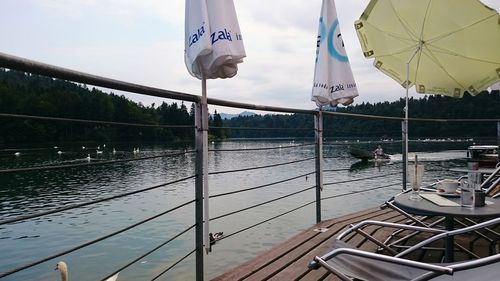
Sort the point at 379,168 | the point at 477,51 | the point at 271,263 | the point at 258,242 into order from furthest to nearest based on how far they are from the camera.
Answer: the point at 379,168 → the point at 258,242 → the point at 477,51 → the point at 271,263

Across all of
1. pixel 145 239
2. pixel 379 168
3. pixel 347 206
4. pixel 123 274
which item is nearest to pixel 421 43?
pixel 123 274

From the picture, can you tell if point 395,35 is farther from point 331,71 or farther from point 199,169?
point 199,169

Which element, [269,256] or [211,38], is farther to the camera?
[269,256]

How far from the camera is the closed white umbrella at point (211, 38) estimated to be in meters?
2.16

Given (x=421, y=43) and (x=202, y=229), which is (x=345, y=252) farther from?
(x=421, y=43)

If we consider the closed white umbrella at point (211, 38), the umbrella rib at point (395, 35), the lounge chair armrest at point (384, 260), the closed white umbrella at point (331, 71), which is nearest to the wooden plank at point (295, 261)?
the lounge chair armrest at point (384, 260)

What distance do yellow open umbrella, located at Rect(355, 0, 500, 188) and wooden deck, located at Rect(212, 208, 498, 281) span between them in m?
1.83

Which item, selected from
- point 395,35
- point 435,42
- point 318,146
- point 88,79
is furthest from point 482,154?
point 88,79

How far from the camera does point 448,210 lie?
2.13 meters

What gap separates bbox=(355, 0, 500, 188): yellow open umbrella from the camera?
4.68 m

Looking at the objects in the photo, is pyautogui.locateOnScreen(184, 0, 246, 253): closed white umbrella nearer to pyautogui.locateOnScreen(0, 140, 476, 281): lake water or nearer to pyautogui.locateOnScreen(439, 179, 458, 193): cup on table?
pyautogui.locateOnScreen(0, 140, 476, 281): lake water

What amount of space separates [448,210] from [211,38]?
1524 mm

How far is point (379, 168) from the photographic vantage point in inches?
1230

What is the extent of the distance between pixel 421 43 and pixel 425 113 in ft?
105
